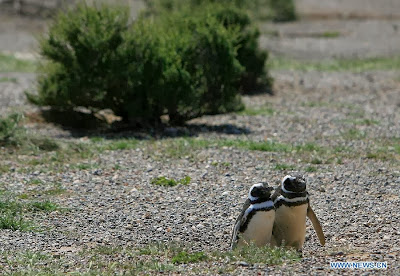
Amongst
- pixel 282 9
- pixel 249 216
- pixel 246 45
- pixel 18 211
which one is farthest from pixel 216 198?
pixel 282 9

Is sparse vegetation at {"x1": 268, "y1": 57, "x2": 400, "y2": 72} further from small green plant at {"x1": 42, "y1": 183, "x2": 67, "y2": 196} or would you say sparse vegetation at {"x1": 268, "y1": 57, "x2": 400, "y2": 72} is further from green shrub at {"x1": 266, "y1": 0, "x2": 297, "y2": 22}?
small green plant at {"x1": 42, "y1": 183, "x2": 67, "y2": 196}

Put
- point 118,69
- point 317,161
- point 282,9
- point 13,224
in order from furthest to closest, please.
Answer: point 282,9 → point 118,69 → point 317,161 → point 13,224

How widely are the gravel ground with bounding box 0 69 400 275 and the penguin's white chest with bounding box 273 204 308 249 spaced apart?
0.15m

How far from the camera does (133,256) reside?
231 inches

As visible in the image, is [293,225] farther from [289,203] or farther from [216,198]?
[216,198]

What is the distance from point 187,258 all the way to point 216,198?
77.5 inches

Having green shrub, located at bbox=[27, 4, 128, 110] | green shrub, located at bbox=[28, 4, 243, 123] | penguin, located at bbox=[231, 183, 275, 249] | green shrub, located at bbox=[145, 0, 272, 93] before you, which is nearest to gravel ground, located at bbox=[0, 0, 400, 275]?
penguin, located at bbox=[231, 183, 275, 249]

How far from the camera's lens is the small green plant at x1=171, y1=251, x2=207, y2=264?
5742 mm

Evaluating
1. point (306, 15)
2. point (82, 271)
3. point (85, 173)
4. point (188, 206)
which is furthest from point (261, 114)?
point (306, 15)

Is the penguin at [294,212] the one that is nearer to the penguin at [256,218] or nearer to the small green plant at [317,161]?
the penguin at [256,218]

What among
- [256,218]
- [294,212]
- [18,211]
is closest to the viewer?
[256,218]

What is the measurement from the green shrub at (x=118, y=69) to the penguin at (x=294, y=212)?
5.07m

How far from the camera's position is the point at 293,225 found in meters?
6.43

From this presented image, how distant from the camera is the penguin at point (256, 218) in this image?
617 centimetres
